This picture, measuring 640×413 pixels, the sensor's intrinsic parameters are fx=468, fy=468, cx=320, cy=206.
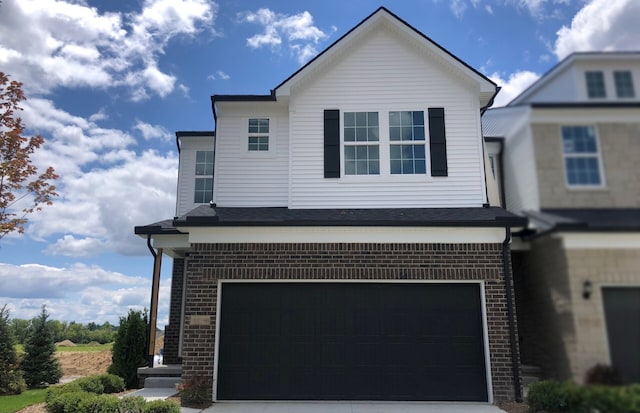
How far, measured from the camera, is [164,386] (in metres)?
11.2

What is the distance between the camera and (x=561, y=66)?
6.66 feet

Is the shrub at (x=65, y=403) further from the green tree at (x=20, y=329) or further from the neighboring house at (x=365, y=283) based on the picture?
the green tree at (x=20, y=329)

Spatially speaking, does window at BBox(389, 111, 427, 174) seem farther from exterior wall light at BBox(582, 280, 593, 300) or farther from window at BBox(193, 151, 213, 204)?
exterior wall light at BBox(582, 280, 593, 300)

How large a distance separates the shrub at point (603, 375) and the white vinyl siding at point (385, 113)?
8740 mm

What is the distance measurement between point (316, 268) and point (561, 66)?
7577 millimetres

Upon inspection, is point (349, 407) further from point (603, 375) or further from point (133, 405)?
point (603, 375)

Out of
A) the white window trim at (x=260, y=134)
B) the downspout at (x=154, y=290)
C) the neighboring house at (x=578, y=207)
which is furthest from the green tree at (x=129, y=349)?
the neighboring house at (x=578, y=207)

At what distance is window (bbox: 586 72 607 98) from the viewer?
1904mm

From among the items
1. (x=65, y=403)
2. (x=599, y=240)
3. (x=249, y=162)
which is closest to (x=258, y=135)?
(x=249, y=162)

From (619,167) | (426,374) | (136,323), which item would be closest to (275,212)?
(426,374)

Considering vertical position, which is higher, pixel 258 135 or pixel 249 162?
pixel 258 135

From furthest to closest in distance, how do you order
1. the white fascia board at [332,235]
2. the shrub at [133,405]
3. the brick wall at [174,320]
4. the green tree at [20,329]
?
Result: the green tree at [20,329] → the brick wall at [174,320] → the white fascia board at [332,235] → the shrub at [133,405]

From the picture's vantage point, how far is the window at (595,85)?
6.25 feet

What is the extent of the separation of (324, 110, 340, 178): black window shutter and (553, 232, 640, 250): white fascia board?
9.01 m
